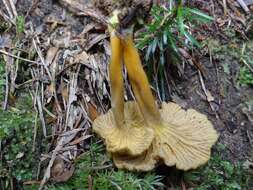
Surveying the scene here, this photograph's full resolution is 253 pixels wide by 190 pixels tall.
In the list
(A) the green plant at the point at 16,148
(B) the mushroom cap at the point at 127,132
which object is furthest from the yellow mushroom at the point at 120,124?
(A) the green plant at the point at 16,148

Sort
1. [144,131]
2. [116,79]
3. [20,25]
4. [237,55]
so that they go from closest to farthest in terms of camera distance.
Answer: [116,79] → [144,131] → [20,25] → [237,55]

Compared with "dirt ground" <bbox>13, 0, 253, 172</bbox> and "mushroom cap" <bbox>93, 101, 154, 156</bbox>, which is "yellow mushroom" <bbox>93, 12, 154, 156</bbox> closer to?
"mushroom cap" <bbox>93, 101, 154, 156</bbox>

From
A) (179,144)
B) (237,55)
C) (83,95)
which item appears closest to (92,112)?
(83,95)

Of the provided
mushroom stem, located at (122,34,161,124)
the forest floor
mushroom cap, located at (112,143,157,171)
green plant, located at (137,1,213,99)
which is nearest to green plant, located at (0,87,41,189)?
the forest floor

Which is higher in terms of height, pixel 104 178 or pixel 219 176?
pixel 104 178

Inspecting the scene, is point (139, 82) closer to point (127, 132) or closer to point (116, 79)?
point (116, 79)

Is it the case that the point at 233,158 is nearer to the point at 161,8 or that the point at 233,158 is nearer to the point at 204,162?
the point at 204,162

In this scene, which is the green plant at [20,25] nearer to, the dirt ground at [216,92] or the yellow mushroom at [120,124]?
the dirt ground at [216,92]
